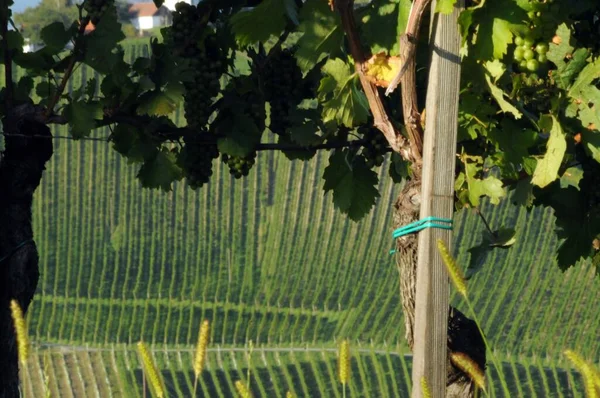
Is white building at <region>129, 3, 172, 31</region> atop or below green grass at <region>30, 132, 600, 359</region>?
atop

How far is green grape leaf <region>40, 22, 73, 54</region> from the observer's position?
5191 mm

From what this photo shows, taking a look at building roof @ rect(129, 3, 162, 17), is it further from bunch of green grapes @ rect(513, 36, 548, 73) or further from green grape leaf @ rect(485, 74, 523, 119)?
green grape leaf @ rect(485, 74, 523, 119)

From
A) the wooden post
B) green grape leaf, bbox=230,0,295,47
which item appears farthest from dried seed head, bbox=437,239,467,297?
green grape leaf, bbox=230,0,295,47

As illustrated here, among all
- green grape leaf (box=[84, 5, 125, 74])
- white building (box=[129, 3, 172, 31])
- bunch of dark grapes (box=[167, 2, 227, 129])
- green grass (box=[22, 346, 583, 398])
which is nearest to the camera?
green grape leaf (box=[84, 5, 125, 74])

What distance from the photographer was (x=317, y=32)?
14.6 feet

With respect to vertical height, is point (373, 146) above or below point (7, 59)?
below

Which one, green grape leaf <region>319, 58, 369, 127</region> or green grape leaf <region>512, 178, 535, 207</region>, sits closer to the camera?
green grape leaf <region>319, 58, 369, 127</region>

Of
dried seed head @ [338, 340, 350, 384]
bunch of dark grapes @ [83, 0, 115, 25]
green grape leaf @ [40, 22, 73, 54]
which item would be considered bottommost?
dried seed head @ [338, 340, 350, 384]

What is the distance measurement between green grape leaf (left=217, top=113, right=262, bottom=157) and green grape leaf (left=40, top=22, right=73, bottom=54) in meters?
0.84

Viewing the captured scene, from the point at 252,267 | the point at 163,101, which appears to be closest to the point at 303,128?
the point at 163,101

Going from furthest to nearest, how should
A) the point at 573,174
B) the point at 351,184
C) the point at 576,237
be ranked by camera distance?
the point at 573,174 → the point at 351,184 → the point at 576,237

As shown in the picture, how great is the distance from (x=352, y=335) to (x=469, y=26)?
26.1 ft

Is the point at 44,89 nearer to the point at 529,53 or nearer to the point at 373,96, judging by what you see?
the point at 373,96

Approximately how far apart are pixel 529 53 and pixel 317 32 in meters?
0.75
